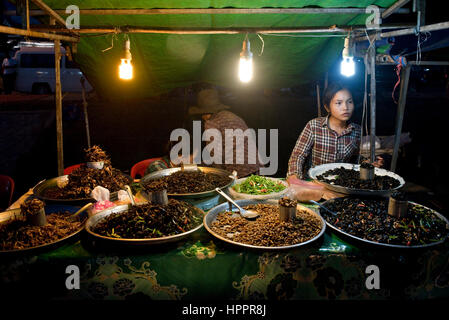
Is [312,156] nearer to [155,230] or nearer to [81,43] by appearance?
[155,230]

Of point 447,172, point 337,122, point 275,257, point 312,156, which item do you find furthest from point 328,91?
point 447,172

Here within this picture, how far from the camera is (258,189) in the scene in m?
3.23

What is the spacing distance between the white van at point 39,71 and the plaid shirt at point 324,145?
16765 mm

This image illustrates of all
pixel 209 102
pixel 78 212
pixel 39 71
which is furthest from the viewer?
pixel 39 71

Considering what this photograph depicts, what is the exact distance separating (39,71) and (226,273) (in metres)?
20.4

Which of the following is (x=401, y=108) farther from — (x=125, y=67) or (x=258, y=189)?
(x=125, y=67)

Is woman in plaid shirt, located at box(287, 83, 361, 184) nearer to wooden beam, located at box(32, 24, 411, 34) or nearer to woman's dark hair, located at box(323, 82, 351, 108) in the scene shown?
woman's dark hair, located at box(323, 82, 351, 108)

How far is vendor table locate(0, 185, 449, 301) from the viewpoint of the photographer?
87.4 inches

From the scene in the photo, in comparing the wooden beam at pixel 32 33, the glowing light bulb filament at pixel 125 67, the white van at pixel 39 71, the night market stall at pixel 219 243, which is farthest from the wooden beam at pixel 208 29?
the white van at pixel 39 71

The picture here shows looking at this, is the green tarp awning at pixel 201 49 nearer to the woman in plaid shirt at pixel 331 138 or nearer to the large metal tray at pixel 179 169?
the woman in plaid shirt at pixel 331 138

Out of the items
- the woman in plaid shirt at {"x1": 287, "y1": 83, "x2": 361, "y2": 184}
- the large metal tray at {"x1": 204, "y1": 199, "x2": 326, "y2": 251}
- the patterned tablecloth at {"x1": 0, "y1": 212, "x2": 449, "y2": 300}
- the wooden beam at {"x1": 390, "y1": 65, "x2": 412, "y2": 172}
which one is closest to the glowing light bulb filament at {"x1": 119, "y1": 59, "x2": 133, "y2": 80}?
the large metal tray at {"x1": 204, "y1": 199, "x2": 326, "y2": 251}

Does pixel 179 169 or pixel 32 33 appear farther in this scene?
pixel 179 169

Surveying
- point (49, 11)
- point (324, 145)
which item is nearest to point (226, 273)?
point (324, 145)

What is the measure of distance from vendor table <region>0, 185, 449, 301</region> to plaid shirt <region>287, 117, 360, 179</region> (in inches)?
87.3
